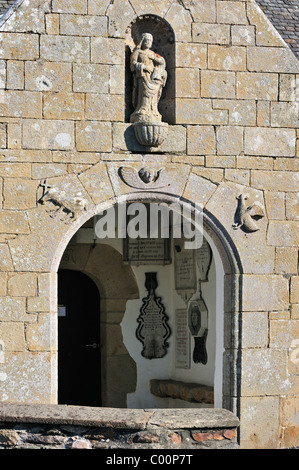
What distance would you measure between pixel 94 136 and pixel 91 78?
20.6 inches

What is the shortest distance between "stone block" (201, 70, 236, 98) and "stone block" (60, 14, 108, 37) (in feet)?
3.33

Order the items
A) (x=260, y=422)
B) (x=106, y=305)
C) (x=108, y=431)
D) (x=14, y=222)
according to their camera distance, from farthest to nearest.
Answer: (x=106, y=305)
(x=260, y=422)
(x=14, y=222)
(x=108, y=431)

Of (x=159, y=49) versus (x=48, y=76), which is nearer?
(x=48, y=76)

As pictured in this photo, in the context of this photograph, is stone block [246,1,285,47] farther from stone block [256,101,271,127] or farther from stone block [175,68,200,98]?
stone block [175,68,200,98]

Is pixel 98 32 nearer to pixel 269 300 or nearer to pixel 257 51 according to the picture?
pixel 257 51

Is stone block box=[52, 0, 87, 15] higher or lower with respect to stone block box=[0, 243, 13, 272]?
higher

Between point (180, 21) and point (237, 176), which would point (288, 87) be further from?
point (180, 21)

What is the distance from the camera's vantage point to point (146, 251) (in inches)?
429

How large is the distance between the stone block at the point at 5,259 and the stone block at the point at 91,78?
1.56m

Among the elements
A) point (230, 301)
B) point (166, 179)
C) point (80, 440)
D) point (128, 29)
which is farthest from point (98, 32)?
point (80, 440)

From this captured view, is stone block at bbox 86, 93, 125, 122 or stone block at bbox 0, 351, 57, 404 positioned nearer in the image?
stone block at bbox 0, 351, 57, 404

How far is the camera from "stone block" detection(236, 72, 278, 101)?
8.73 meters

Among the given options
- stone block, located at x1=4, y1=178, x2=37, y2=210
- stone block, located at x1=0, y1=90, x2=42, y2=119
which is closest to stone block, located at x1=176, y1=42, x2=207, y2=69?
stone block, located at x1=0, y1=90, x2=42, y2=119

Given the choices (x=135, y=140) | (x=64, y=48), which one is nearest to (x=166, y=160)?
(x=135, y=140)
